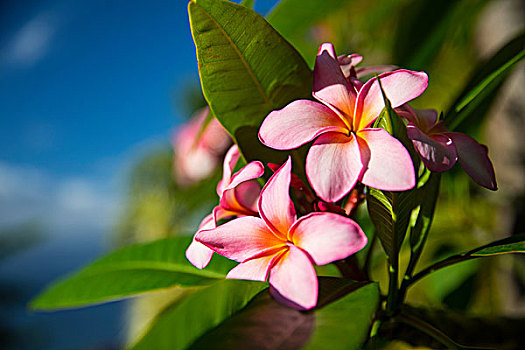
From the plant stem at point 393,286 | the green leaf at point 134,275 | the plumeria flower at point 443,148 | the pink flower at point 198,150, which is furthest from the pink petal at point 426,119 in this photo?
the pink flower at point 198,150

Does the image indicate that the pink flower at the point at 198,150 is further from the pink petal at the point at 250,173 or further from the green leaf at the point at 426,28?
the pink petal at the point at 250,173

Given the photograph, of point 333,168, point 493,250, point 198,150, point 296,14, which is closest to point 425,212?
point 493,250

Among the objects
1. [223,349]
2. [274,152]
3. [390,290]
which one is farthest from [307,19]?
[223,349]

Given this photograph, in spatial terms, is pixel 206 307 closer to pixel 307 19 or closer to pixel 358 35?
pixel 307 19

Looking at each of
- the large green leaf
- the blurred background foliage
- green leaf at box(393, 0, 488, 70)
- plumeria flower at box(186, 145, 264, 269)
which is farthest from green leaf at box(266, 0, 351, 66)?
the large green leaf

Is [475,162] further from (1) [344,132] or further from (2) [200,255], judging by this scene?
(2) [200,255]

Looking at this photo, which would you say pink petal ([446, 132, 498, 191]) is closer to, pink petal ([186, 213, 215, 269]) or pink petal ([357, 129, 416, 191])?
pink petal ([357, 129, 416, 191])
